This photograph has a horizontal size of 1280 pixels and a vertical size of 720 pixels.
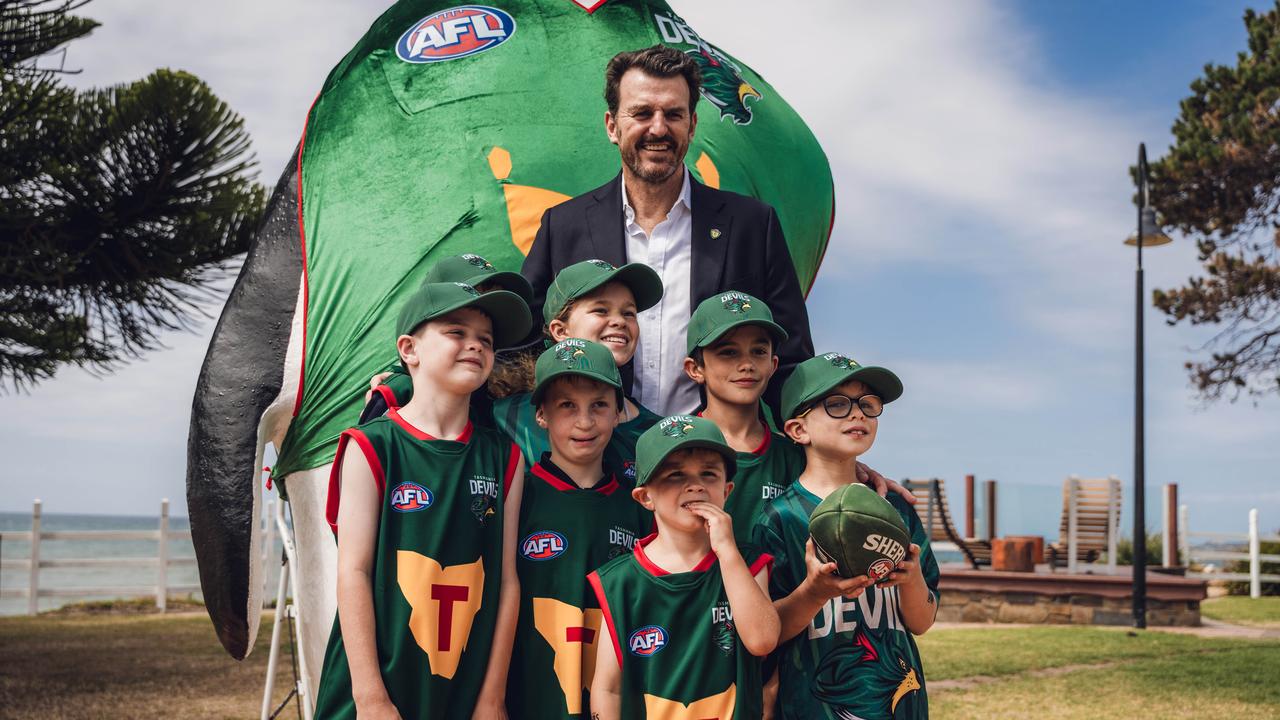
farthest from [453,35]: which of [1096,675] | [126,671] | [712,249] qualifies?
[126,671]

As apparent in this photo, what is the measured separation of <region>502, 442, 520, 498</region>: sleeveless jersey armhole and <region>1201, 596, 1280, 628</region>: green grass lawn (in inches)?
522

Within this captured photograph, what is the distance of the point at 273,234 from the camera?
15.6 feet

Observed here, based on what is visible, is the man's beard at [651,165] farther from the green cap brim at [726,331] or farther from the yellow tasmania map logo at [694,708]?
the yellow tasmania map logo at [694,708]

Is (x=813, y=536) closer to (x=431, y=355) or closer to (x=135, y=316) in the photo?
(x=431, y=355)

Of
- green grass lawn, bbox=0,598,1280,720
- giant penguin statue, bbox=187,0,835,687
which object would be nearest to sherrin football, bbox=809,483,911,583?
giant penguin statue, bbox=187,0,835,687

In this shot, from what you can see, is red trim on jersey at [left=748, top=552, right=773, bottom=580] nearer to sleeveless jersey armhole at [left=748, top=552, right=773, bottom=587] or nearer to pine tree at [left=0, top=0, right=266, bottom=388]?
sleeveless jersey armhole at [left=748, top=552, right=773, bottom=587]

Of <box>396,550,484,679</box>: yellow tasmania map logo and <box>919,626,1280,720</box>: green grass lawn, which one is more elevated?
<box>396,550,484,679</box>: yellow tasmania map logo

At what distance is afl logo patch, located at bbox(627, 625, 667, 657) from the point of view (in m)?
2.81

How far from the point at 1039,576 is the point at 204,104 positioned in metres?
10.3

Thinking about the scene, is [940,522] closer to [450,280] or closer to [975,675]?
[975,675]

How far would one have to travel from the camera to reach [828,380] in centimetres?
301

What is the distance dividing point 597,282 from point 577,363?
32cm

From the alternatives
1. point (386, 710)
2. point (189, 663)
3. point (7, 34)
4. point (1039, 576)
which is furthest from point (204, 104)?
point (1039, 576)

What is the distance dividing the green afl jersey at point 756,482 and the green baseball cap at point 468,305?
700 millimetres
